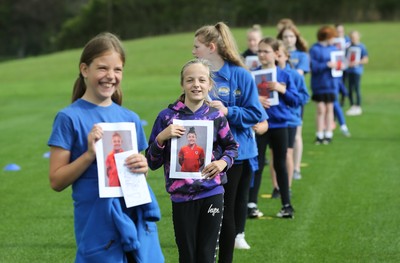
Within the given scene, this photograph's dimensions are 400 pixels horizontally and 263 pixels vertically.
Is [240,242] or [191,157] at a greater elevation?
[191,157]

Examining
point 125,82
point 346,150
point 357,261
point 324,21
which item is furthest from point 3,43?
point 357,261

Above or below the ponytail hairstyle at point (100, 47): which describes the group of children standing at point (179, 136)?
below

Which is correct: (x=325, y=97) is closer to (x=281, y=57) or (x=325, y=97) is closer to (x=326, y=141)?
(x=326, y=141)

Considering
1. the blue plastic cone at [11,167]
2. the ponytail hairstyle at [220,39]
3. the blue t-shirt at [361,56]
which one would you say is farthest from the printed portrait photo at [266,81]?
the blue t-shirt at [361,56]

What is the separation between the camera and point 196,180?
652 centimetres

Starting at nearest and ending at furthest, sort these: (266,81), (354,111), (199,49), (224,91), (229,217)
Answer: (199,49)
(229,217)
(224,91)
(266,81)
(354,111)

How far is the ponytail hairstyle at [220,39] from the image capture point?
7477 mm

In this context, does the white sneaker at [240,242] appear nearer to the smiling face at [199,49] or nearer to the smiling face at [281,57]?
the smiling face at [199,49]

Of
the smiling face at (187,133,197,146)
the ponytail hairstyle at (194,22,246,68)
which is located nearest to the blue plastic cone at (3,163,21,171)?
the ponytail hairstyle at (194,22,246,68)

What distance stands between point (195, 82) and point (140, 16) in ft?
357

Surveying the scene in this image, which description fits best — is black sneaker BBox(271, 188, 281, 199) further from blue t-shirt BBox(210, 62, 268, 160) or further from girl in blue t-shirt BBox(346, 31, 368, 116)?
girl in blue t-shirt BBox(346, 31, 368, 116)

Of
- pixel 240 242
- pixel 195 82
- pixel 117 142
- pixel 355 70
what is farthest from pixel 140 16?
pixel 117 142

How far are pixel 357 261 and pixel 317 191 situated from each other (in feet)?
13.5

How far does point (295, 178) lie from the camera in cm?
1393
